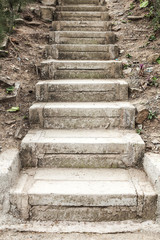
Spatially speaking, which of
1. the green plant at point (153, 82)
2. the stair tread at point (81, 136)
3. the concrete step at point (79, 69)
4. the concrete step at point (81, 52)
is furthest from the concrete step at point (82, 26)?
the stair tread at point (81, 136)

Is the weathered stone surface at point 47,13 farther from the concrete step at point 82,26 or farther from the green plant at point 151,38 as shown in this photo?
the green plant at point 151,38

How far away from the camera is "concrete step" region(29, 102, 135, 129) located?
2517mm

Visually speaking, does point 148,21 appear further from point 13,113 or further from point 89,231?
point 89,231

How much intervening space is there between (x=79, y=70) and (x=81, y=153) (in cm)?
152

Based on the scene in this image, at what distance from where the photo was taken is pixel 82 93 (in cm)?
285

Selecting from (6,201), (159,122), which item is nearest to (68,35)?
(159,122)

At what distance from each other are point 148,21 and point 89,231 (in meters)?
4.10

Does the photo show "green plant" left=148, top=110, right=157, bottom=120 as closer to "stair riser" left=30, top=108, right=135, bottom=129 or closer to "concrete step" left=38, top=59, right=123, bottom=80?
"stair riser" left=30, top=108, right=135, bottom=129

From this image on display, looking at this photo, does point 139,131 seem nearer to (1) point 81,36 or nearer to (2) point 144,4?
(1) point 81,36

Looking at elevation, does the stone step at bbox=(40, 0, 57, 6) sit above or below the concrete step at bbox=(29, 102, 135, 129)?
above

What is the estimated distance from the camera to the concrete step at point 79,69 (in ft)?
10.5

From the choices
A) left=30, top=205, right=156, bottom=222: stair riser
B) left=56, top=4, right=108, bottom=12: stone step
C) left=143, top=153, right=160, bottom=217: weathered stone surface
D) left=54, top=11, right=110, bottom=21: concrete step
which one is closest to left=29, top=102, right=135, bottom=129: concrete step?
left=143, top=153, right=160, bottom=217: weathered stone surface

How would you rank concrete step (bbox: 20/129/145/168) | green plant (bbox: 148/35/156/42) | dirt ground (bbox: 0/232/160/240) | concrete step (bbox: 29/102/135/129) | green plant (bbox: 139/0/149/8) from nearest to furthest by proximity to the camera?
dirt ground (bbox: 0/232/160/240), concrete step (bbox: 20/129/145/168), concrete step (bbox: 29/102/135/129), green plant (bbox: 148/35/156/42), green plant (bbox: 139/0/149/8)

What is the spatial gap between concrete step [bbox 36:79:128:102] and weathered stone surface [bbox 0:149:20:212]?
104cm
